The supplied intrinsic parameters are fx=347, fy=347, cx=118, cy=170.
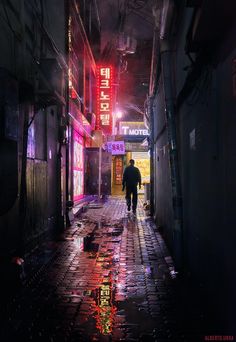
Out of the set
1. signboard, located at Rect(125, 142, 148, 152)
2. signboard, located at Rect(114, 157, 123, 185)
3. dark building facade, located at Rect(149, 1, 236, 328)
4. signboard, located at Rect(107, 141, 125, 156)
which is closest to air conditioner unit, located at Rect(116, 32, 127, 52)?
signboard, located at Rect(107, 141, 125, 156)

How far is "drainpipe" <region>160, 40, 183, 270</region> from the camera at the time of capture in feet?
22.2

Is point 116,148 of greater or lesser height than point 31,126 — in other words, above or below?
above

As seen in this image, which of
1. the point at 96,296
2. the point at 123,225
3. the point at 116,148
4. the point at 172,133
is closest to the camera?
the point at 96,296

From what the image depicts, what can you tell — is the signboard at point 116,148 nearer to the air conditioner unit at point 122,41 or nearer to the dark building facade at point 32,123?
the air conditioner unit at point 122,41

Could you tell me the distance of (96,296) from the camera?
5.46 meters

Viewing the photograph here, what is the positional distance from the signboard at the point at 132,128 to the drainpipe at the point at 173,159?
31.2 meters

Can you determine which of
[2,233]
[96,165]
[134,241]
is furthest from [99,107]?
[2,233]

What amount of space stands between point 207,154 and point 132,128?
3516cm

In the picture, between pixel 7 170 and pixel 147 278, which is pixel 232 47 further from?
pixel 147 278

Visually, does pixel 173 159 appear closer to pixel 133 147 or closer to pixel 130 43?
pixel 130 43

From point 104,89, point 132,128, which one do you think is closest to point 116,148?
point 104,89

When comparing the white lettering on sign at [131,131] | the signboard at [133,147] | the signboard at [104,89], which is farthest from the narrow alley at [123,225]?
the white lettering on sign at [131,131]

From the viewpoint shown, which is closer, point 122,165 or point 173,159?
point 173,159

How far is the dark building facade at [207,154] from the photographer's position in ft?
11.5
